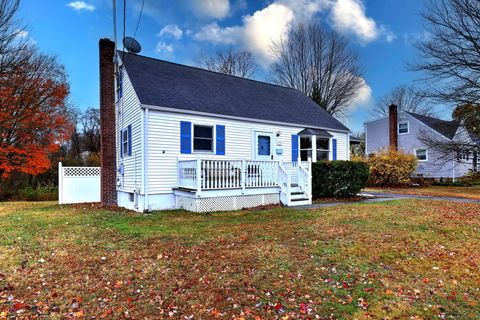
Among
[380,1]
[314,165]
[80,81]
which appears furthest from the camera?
[80,81]

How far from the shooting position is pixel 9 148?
18.4 meters

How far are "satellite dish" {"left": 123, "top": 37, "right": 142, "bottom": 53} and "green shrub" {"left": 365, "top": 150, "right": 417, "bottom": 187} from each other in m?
15.2

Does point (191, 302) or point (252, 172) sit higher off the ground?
point (252, 172)

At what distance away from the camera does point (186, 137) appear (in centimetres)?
1094

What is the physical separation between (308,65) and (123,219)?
1040 inches

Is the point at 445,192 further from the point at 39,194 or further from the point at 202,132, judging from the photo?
the point at 39,194

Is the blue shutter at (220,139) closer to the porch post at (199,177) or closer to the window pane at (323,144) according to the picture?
the porch post at (199,177)

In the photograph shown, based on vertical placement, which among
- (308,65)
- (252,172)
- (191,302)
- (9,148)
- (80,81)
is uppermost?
(308,65)

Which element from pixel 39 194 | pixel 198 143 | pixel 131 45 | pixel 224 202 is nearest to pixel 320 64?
pixel 131 45

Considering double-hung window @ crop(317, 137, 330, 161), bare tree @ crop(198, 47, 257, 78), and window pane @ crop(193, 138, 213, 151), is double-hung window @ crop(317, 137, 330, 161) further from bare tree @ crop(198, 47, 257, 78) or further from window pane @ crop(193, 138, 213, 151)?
bare tree @ crop(198, 47, 257, 78)

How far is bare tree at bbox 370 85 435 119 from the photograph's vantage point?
128 feet

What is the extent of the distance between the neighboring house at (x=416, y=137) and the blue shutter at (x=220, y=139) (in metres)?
17.5

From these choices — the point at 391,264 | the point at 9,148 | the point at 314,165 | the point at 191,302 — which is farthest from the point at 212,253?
the point at 9,148

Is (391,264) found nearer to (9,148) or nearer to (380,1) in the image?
(380,1)
